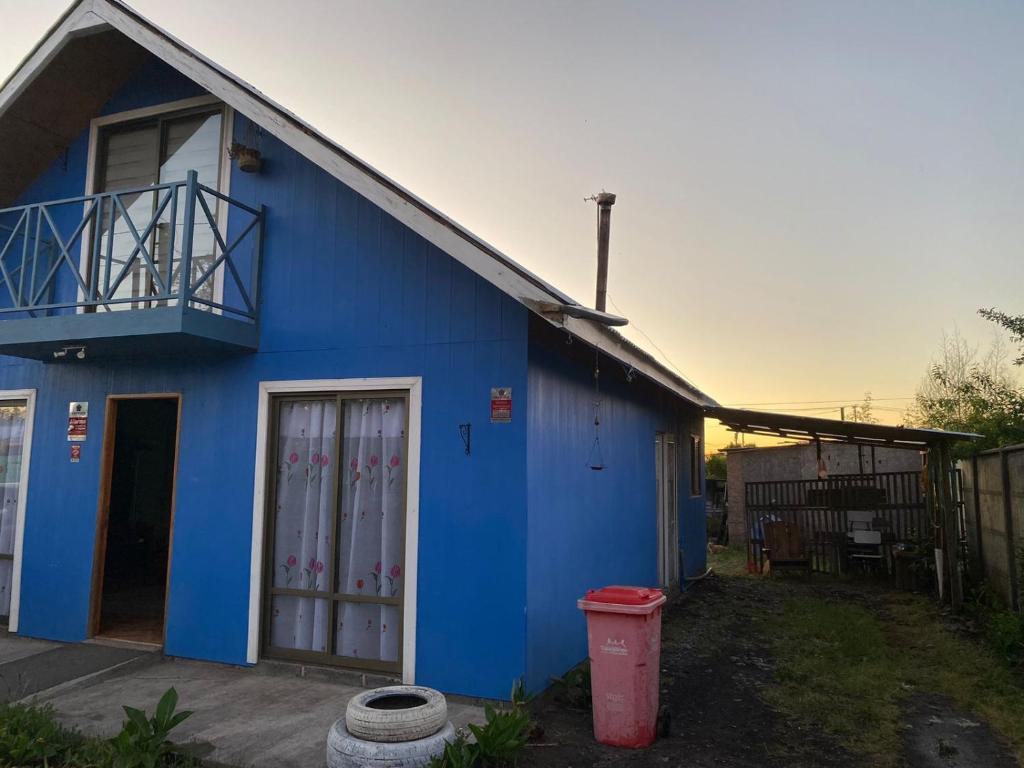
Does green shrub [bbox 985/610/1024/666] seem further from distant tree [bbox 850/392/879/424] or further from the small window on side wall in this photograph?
distant tree [bbox 850/392/879/424]

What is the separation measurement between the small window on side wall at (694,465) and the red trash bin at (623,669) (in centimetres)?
819

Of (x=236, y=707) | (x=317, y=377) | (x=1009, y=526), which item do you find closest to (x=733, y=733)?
(x=236, y=707)

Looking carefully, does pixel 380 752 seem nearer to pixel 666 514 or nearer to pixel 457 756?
pixel 457 756

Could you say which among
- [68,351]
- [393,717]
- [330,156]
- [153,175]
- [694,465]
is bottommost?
[393,717]

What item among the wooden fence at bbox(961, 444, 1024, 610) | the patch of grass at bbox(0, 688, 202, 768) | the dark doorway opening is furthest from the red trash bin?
the dark doorway opening

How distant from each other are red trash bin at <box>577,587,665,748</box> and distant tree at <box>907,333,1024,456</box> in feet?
28.3

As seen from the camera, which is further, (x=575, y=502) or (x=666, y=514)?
(x=666, y=514)

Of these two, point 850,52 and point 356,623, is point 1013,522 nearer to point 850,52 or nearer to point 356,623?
point 850,52

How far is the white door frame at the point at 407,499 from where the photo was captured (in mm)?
5435

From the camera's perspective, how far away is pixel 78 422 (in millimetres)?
7016

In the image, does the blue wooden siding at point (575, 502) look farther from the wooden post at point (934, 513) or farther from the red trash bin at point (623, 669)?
the wooden post at point (934, 513)

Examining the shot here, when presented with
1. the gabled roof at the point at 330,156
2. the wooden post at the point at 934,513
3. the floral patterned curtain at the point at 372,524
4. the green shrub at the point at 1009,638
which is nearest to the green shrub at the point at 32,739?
the floral patterned curtain at the point at 372,524

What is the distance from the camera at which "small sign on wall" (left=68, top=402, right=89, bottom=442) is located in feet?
22.9

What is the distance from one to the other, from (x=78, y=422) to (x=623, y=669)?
18.8 feet
